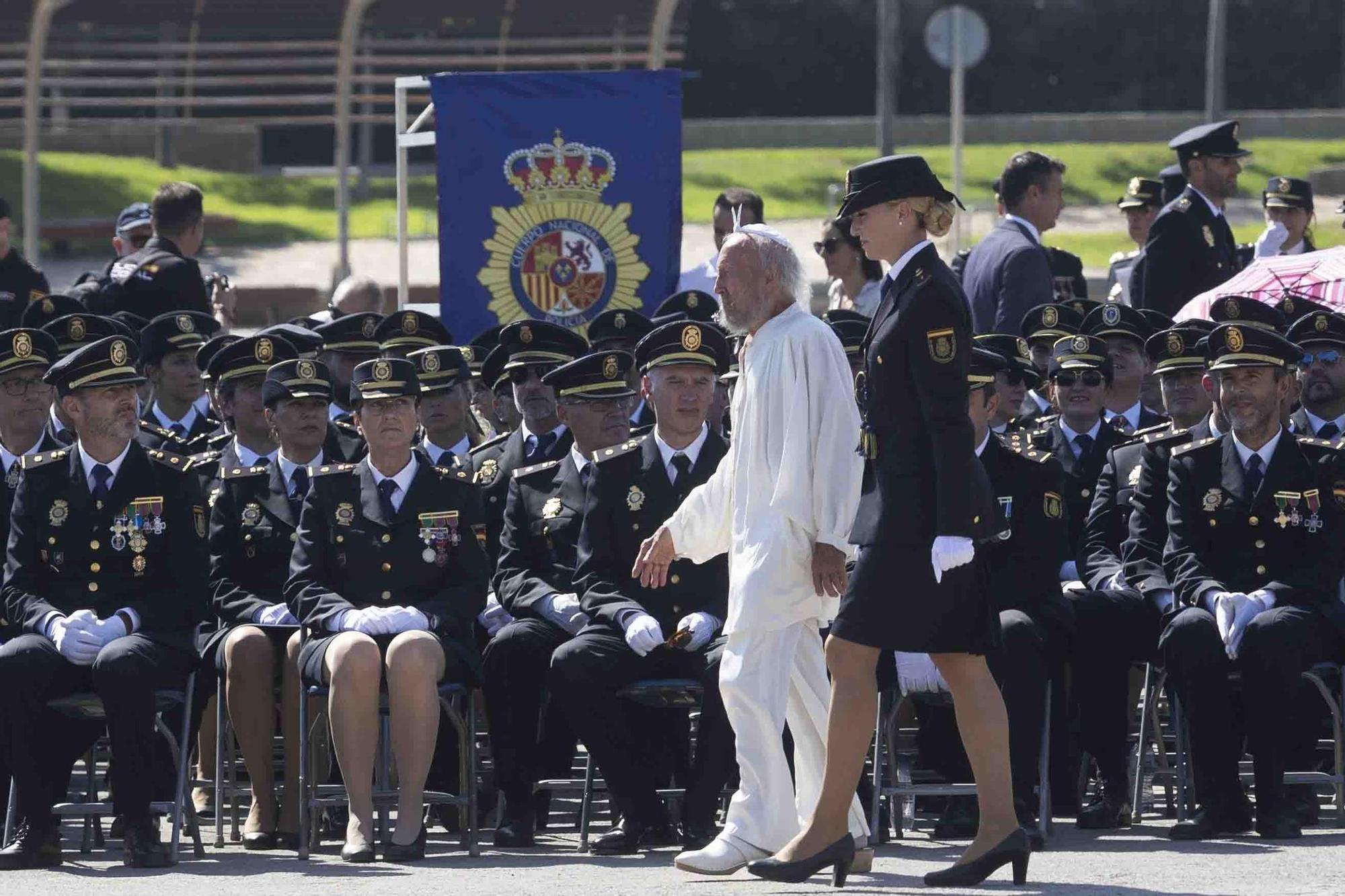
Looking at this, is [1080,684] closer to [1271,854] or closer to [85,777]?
[1271,854]

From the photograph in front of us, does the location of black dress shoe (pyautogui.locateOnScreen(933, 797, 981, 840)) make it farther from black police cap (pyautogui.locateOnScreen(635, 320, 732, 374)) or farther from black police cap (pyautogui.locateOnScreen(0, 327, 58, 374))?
black police cap (pyautogui.locateOnScreen(0, 327, 58, 374))

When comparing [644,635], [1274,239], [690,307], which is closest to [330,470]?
[644,635]

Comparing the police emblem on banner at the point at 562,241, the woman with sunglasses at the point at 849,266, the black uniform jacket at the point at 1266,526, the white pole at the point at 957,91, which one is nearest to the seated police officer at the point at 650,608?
the black uniform jacket at the point at 1266,526

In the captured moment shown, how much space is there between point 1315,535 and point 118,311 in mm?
6294

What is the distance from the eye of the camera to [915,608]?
7125 mm

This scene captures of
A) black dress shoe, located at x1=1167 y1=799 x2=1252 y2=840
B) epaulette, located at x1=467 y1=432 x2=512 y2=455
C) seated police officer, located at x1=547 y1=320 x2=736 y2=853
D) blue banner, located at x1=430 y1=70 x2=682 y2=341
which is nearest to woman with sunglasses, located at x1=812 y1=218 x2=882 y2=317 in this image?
blue banner, located at x1=430 y1=70 x2=682 y2=341

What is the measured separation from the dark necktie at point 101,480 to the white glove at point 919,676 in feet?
9.21

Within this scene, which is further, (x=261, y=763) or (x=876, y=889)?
(x=261, y=763)

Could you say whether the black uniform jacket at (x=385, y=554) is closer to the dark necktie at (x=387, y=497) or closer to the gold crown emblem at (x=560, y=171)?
the dark necktie at (x=387, y=497)

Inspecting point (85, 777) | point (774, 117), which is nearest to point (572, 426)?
point (85, 777)

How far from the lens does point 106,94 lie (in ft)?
99.1

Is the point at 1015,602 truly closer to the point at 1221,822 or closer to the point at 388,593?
the point at 1221,822

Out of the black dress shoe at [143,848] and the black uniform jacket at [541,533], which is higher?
the black uniform jacket at [541,533]

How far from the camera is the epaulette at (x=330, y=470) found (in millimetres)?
9125
